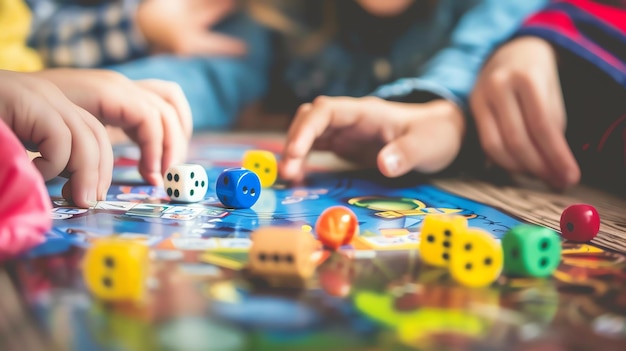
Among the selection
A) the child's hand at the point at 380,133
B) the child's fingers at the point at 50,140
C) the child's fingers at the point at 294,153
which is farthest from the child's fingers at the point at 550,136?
the child's fingers at the point at 50,140

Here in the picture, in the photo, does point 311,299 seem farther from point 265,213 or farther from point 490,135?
point 490,135

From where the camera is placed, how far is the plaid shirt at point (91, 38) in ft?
6.10

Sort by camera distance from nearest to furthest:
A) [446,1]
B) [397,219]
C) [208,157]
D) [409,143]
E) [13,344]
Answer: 1. [13,344]
2. [397,219]
3. [409,143]
4. [208,157]
5. [446,1]

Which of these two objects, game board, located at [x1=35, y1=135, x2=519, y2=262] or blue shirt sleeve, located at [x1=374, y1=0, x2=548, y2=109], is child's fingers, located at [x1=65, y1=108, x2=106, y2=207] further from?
blue shirt sleeve, located at [x1=374, y1=0, x2=548, y2=109]

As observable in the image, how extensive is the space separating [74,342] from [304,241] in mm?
203

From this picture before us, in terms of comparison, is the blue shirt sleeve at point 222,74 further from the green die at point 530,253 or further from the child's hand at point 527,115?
the green die at point 530,253

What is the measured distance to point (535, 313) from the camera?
0.52 meters

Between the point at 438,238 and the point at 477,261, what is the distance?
6 cm

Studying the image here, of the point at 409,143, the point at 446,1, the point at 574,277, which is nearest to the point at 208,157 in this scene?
the point at 409,143

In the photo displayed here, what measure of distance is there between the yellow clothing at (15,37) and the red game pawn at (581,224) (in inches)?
52.2

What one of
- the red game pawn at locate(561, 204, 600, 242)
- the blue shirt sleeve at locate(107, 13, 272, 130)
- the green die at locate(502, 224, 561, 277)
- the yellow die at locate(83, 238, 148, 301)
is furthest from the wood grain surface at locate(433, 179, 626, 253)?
the blue shirt sleeve at locate(107, 13, 272, 130)

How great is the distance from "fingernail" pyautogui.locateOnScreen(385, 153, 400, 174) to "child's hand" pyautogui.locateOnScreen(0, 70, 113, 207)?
0.42 meters

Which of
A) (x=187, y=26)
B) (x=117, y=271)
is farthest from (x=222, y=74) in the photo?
(x=117, y=271)

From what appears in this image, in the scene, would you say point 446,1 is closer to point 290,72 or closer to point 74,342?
point 290,72
